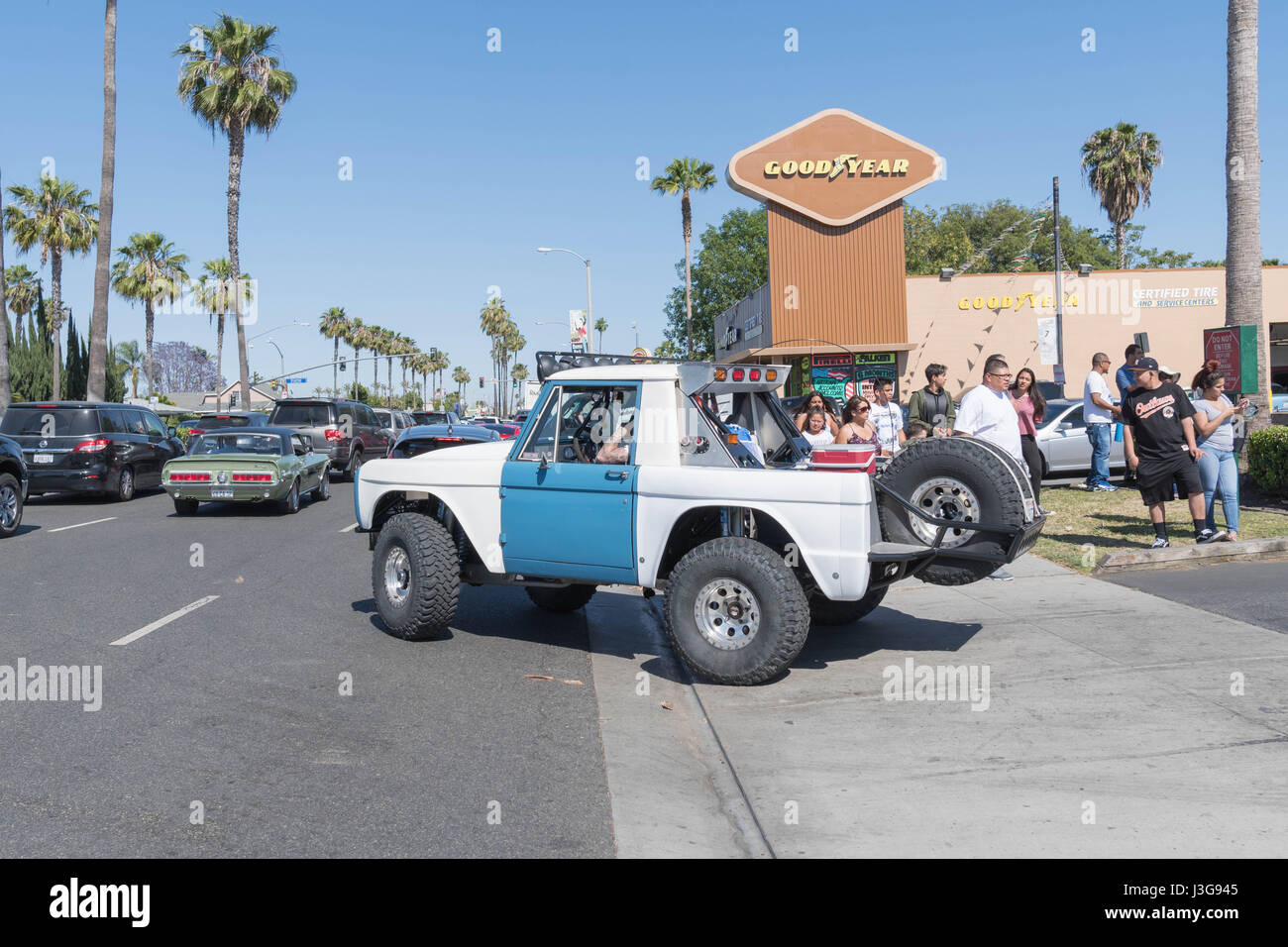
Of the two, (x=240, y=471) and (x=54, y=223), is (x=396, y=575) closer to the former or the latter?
(x=240, y=471)

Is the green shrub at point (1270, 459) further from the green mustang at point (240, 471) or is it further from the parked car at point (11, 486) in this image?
the parked car at point (11, 486)

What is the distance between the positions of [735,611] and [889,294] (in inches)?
1181

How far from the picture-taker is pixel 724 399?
8016 millimetres

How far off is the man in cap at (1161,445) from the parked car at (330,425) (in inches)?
709

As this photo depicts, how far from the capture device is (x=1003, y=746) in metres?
5.43

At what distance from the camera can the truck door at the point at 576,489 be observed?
7239mm

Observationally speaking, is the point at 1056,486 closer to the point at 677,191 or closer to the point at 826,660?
the point at 826,660

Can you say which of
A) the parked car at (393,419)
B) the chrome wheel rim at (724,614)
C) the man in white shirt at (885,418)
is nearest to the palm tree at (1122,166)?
the parked car at (393,419)

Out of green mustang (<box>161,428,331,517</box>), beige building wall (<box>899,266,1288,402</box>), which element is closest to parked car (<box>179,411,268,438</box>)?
green mustang (<box>161,428,331,517</box>)

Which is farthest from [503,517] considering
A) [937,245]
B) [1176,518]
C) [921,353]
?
[937,245]

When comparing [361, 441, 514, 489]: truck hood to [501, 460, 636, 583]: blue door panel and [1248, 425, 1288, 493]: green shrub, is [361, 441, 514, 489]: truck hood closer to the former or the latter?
[501, 460, 636, 583]: blue door panel

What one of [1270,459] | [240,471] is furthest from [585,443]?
[240,471]

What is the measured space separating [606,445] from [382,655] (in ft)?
7.10
